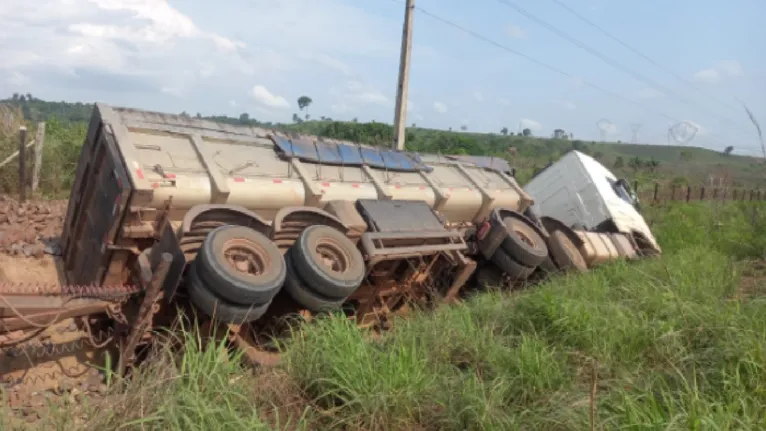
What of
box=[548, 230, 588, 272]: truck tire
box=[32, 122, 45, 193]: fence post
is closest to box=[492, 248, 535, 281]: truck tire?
box=[548, 230, 588, 272]: truck tire

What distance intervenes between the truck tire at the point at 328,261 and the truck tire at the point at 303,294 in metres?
0.04

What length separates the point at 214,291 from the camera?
4480 mm

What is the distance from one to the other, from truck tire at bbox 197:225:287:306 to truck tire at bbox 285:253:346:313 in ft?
0.52

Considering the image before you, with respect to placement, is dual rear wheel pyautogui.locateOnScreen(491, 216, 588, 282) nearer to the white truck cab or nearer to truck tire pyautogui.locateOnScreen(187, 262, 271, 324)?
the white truck cab

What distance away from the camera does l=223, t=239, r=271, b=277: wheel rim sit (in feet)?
15.9

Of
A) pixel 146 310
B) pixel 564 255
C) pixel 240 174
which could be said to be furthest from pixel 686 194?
pixel 146 310

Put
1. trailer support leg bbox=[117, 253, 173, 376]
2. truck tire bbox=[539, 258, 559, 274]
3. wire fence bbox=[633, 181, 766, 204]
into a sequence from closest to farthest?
trailer support leg bbox=[117, 253, 173, 376]
truck tire bbox=[539, 258, 559, 274]
wire fence bbox=[633, 181, 766, 204]

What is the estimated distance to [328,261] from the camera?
218 inches

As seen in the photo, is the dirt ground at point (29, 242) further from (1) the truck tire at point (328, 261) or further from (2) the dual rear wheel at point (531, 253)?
(2) the dual rear wheel at point (531, 253)

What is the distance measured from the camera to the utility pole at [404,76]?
504 inches

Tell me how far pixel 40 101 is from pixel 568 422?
8670 cm

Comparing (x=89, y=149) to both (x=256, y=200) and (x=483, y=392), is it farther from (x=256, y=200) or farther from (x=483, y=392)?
(x=483, y=392)

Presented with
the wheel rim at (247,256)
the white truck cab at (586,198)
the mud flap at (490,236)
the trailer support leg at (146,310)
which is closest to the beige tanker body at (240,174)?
the mud flap at (490,236)

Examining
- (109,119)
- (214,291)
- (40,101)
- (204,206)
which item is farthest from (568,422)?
(40,101)
